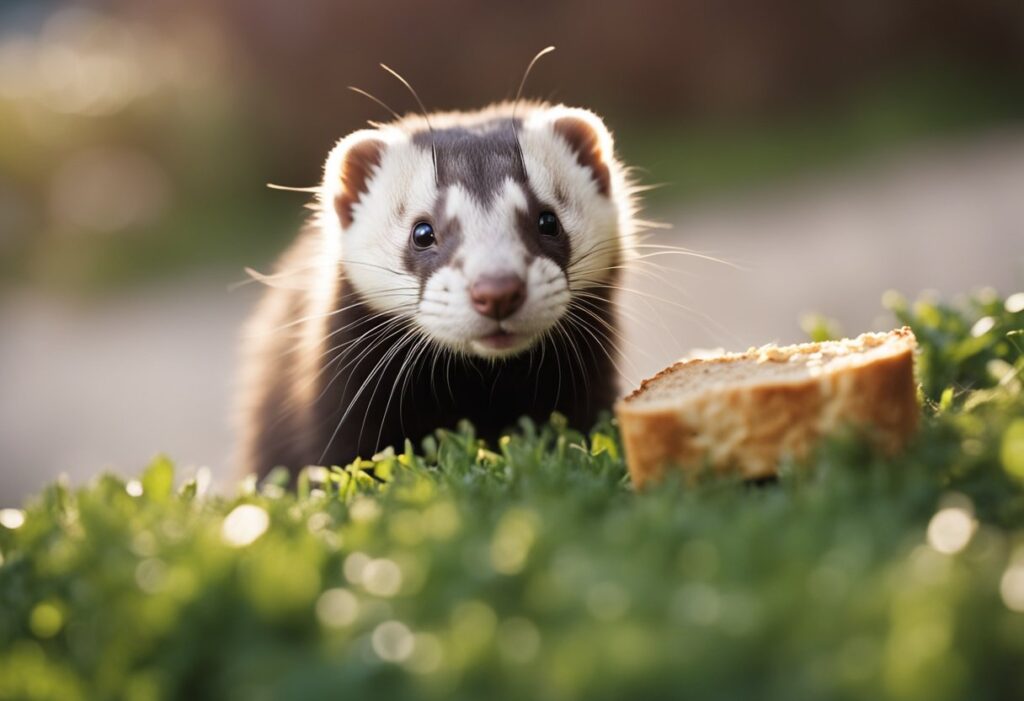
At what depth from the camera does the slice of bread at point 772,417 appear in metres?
1.97

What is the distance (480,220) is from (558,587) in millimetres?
1626

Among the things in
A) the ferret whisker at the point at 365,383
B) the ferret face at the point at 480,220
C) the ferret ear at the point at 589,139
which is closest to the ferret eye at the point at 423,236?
the ferret face at the point at 480,220

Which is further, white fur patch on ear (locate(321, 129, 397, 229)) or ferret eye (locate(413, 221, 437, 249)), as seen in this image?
white fur patch on ear (locate(321, 129, 397, 229))

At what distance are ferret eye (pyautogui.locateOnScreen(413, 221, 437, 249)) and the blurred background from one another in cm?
640

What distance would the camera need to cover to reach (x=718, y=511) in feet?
5.72

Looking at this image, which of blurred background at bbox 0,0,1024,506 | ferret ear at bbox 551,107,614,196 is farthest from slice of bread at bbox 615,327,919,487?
blurred background at bbox 0,0,1024,506

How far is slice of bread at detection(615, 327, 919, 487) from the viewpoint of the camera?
1.97m

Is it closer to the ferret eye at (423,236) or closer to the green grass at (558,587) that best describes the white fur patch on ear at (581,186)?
the ferret eye at (423,236)

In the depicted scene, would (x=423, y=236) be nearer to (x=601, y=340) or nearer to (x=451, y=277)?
(x=451, y=277)

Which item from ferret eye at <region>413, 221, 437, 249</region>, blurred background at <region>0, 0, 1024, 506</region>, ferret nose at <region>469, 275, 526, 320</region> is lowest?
→ ferret nose at <region>469, 275, 526, 320</region>

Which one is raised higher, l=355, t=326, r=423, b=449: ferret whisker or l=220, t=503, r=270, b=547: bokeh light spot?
l=355, t=326, r=423, b=449: ferret whisker

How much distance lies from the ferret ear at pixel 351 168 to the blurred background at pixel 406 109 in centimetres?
617

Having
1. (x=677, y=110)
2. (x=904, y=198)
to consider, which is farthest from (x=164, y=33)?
(x=904, y=198)

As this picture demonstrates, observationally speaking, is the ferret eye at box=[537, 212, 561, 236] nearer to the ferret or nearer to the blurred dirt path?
the ferret
